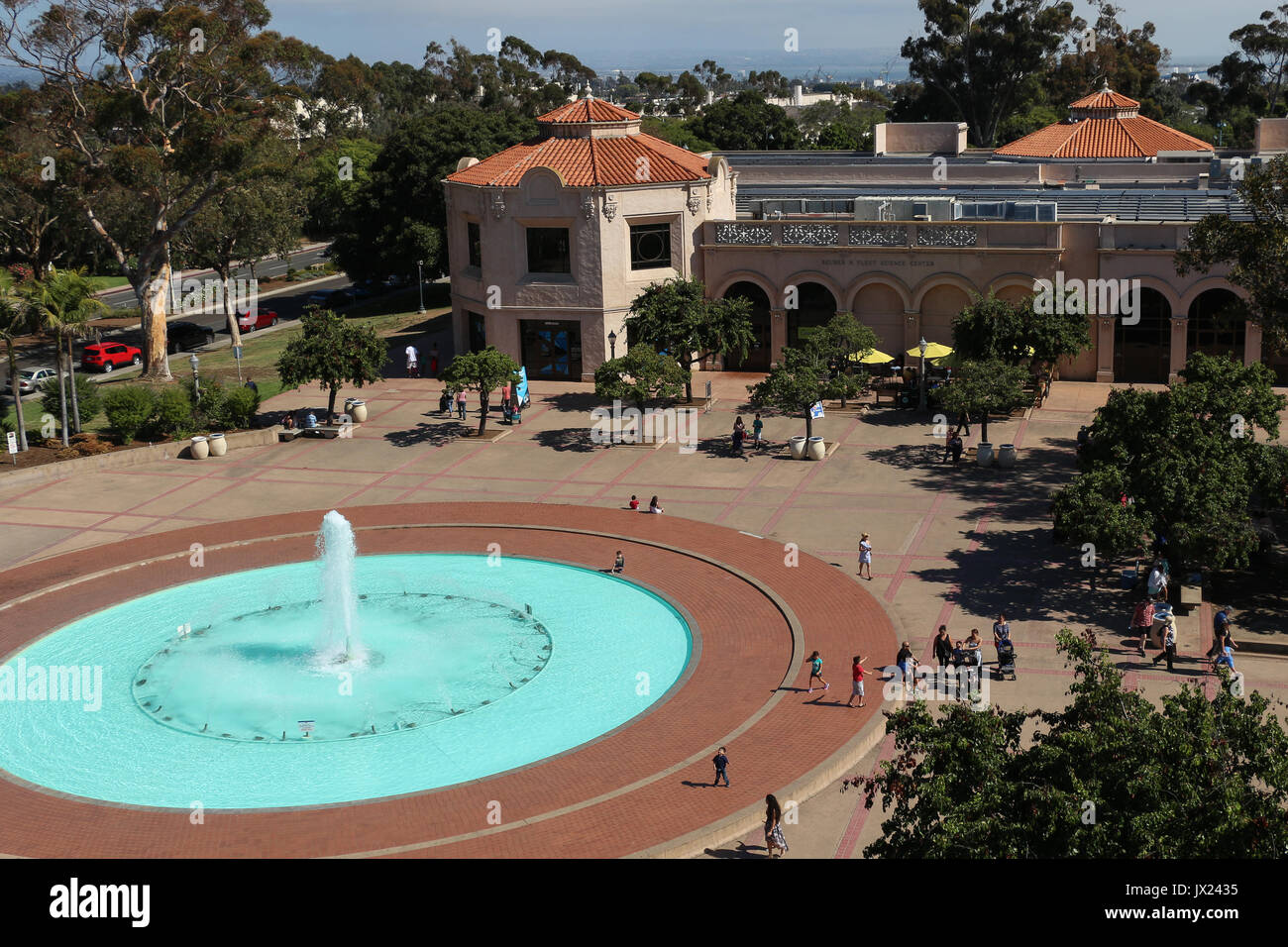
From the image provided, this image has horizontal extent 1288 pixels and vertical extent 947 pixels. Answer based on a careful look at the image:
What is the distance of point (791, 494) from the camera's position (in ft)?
142

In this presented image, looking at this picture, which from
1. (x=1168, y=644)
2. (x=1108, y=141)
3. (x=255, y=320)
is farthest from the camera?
(x=255, y=320)

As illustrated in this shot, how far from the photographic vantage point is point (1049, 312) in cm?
4847

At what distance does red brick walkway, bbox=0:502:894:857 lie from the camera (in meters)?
24.3

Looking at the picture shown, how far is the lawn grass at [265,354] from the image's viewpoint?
5550 centimetres

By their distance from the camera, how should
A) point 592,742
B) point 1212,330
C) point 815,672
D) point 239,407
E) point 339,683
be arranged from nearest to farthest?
point 592,742 → point 815,672 → point 339,683 → point 239,407 → point 1212,330

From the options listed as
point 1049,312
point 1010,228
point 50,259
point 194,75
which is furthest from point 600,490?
point 50,259

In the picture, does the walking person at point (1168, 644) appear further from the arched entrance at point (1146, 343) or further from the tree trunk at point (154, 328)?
the tree trunk at point (154, 328)

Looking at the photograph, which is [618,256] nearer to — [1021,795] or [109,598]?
[109,598]

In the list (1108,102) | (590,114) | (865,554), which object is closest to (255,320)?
(590,114)

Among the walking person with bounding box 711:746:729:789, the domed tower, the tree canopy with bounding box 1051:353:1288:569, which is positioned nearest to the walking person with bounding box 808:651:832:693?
the walking person with bounding box 711:746:729:789

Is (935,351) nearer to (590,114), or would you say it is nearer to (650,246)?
(650,246)

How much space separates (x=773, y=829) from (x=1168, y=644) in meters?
11.6

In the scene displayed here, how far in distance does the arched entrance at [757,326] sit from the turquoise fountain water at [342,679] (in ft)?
77.4

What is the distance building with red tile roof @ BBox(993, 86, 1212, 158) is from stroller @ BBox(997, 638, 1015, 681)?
165 ft
